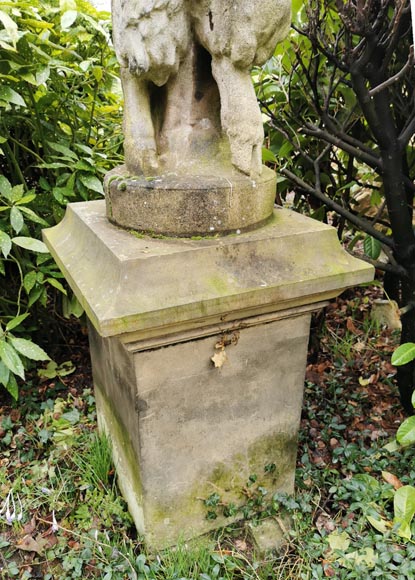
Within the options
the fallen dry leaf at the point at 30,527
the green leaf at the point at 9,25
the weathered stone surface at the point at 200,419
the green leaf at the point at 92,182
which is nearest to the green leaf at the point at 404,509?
the weathered stone surface at the point at 200,419

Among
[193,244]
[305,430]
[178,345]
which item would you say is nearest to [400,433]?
[305,430]

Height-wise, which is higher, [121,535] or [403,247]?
[403,247]

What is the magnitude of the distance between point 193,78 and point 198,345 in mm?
883

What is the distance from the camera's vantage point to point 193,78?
1646 millimetres

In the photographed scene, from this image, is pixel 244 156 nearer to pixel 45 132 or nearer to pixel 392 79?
pixel 392 79

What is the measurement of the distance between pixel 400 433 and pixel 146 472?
90cm

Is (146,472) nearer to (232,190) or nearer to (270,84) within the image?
(232,190)

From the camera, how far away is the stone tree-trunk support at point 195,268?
143cm

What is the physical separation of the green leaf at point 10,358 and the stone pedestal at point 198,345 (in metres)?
0.35

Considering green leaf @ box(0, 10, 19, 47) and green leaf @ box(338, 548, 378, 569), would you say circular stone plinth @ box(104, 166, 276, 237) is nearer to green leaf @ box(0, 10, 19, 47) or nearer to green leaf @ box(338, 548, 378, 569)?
green leaf @ box(0, 10, 19, 47)

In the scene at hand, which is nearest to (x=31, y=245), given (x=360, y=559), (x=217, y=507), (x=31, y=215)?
(x=31, y=215)

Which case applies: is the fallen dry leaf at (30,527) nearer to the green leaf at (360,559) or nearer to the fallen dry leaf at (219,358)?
the fallen dry leaf at (219,358)

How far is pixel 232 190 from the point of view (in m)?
1.54

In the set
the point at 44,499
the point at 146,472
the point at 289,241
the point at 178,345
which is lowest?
the point at 44,499
